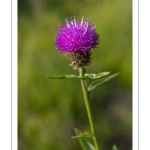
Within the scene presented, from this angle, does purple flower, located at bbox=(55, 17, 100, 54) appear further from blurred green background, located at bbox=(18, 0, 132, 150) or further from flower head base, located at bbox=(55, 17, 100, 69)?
blurred green background, located at bbox=(18, 0, 132, 150)

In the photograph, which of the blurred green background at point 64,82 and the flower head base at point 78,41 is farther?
the blurred green background at point 64,82

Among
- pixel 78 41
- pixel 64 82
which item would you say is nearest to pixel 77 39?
pixel 78 41

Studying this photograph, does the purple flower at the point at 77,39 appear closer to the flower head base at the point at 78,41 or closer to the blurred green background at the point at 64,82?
the flower head base at the point at 78,41

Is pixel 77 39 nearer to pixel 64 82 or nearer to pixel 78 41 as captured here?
pixel 78 41

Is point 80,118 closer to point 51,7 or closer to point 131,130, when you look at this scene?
point 131,130

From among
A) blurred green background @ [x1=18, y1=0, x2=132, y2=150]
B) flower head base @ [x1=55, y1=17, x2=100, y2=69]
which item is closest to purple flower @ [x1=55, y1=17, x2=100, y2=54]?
flower head base @ [x1=55, y1=17, x2=100, y2=69]

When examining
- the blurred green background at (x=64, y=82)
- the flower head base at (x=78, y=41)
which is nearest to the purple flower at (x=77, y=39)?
the flower head base at (x=78, y=41)
